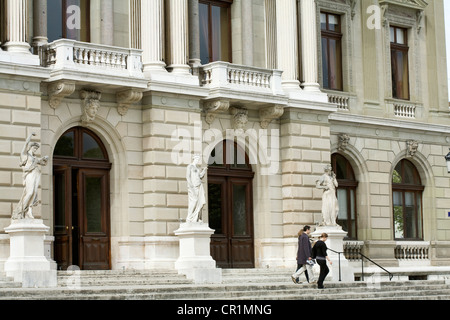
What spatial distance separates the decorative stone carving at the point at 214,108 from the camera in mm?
36156

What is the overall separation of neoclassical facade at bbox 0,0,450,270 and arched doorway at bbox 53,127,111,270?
5cm

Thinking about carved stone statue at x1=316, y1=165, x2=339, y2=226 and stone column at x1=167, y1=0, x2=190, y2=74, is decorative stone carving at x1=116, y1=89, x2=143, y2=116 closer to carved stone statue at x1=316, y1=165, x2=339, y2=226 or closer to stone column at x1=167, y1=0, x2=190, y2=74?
stone column at x1=167, y1=0, x2=190, y2=74

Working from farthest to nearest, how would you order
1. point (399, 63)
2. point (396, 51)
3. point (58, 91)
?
point (399, 63)
point (396, 51)
point (58, 91)

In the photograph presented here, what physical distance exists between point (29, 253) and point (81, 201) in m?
4.44

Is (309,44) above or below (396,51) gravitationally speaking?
below

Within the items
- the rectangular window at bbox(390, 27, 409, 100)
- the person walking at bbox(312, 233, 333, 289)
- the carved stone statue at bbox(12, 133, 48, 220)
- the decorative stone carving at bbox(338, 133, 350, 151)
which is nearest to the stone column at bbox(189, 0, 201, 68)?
Answer: the decorative stone carving at bbox(338, 133, 350, 151)

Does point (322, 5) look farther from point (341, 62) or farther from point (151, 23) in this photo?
point (151, 23)

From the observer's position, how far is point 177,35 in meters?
35.8

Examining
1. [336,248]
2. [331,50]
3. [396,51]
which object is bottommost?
[336,248]

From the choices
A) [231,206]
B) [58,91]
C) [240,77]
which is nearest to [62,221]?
[58,91]

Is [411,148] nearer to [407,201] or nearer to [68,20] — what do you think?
[407,201]

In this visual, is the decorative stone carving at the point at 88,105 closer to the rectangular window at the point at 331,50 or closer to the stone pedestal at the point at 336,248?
the stone pedestal at the point at 336,248

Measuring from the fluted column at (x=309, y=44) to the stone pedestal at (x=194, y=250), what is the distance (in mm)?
8305

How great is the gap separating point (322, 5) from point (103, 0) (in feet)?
31.9
